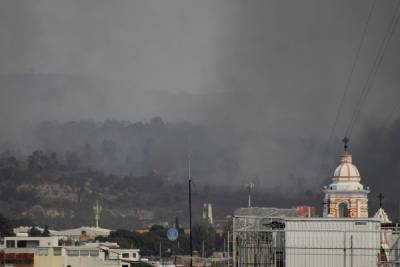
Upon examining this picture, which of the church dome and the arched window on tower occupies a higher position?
the church dome

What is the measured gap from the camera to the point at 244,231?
94.8 meters

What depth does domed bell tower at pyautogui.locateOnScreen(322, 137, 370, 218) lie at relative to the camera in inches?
5305

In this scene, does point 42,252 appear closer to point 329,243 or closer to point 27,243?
point 27,243

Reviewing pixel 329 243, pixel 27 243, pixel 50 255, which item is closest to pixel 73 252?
pixel 27 243

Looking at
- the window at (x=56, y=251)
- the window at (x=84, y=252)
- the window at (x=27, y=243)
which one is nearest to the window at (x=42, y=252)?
the window at (x=56, y=251)

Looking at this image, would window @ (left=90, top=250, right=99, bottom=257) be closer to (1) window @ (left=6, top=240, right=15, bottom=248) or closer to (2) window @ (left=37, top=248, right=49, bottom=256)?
(1) window @ (left=6, top=240, right=15, bottom=248)

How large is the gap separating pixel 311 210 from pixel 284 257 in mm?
26842

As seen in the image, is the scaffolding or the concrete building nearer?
the scaffolding

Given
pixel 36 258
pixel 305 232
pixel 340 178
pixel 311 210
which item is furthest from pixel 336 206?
pixel 305 232

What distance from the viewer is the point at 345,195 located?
135 meters

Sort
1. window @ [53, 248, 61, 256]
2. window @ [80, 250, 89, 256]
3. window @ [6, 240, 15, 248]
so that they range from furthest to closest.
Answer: window @ [6, 240, 15, 248] → window @ [80, 250, 89, 256] → window @ [53, 248, 61, 256]

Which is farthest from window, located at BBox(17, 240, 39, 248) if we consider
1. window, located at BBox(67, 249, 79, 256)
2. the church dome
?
the church dome

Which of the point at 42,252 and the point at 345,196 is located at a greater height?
the point at 345,196

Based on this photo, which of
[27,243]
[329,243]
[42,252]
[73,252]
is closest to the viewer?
[329,243]
